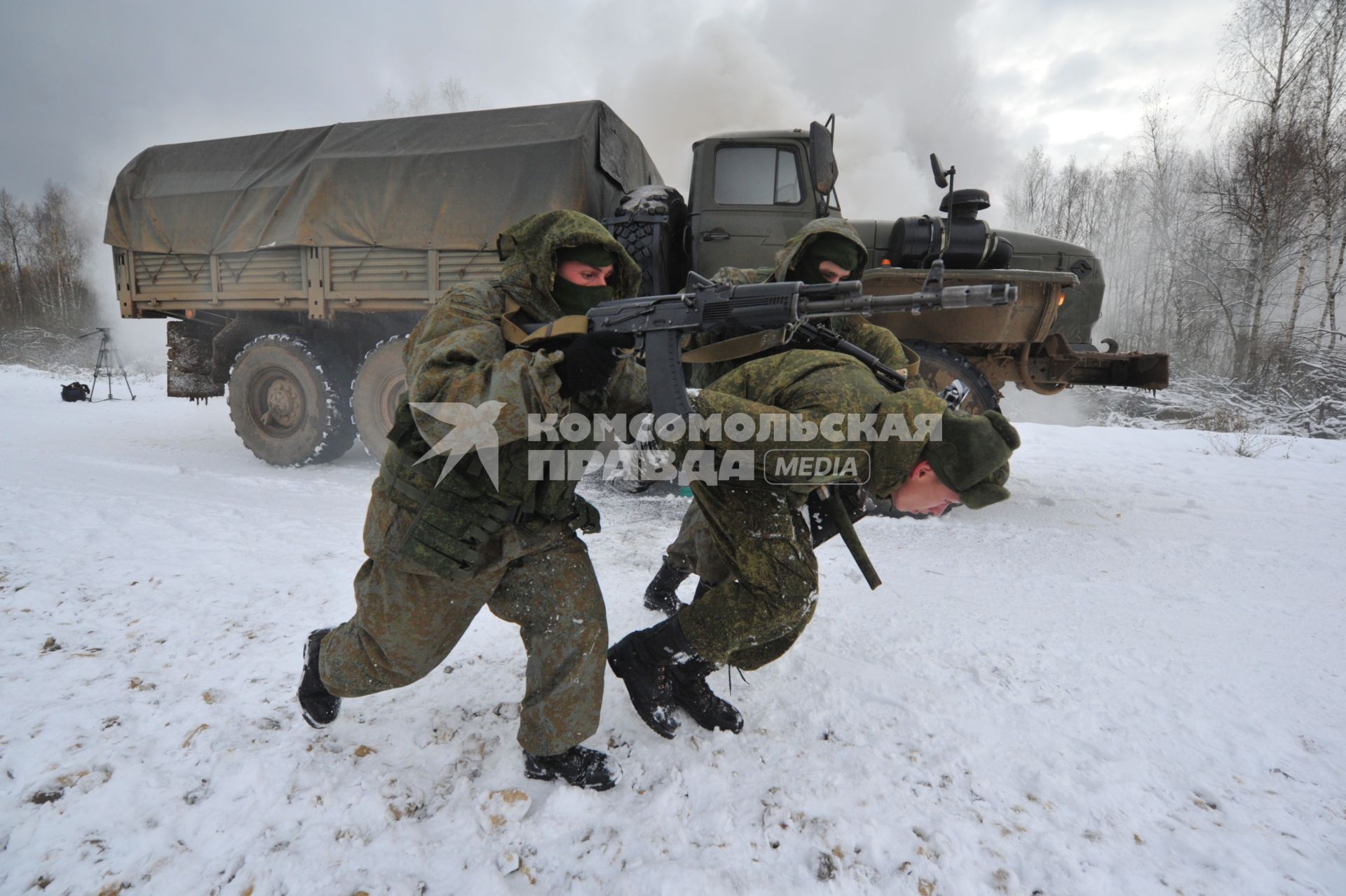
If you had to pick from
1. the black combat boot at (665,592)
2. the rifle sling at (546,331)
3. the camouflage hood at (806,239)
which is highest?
the camouflage hood at (806,239)

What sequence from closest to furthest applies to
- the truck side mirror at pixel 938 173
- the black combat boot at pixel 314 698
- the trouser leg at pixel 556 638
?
the trouser leg at pixel 556 638 < the black combat boot at pixel 314 698 < the truck side mirror at pixel 938 173

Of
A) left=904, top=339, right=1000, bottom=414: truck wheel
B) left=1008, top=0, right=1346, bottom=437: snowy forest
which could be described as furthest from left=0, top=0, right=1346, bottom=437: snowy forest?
left=904, top=339, right=1000, bottom=414: truck wheel

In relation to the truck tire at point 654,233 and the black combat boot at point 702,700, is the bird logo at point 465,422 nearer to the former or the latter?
the black combat boot at point 702,700

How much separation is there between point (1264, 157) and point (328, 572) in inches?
708

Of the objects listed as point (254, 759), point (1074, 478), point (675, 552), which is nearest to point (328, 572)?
point (254, 759)

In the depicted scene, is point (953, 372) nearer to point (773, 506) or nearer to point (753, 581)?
point (773, 506)

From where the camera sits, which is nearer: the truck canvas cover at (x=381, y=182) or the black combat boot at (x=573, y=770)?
the black combat boot at (x=573, y=770)

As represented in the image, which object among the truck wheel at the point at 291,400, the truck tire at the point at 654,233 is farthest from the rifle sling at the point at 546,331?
the truck wheel at the point at 291,400

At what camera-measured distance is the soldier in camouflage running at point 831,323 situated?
2.31m

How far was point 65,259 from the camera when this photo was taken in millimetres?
24484

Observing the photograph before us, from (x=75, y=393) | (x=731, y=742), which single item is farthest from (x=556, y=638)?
(x=75, y=393)

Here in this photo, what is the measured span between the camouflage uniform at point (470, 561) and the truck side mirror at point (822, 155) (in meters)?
3.08

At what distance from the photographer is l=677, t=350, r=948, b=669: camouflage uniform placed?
1.65 meters

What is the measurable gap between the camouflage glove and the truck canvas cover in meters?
3.26
